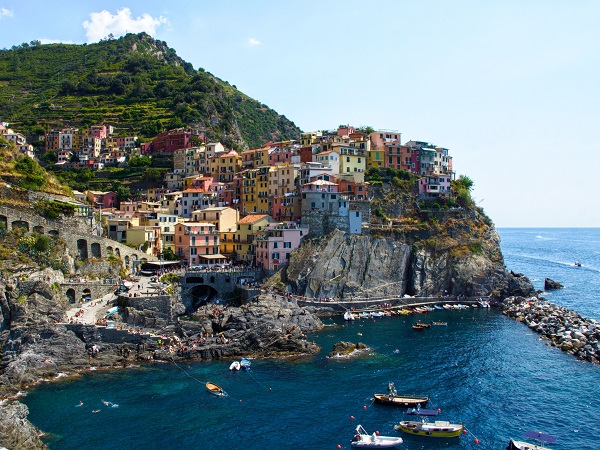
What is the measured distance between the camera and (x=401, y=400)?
1730 inches

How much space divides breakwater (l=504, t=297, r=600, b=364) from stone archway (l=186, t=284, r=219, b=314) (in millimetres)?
42064

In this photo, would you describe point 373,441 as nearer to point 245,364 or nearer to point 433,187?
point 245,364

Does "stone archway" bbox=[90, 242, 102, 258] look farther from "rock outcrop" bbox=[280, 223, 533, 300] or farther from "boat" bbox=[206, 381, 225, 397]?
"boat" bbox=[206, 381, 225, 397]

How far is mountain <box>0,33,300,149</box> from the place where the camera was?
5010 inches

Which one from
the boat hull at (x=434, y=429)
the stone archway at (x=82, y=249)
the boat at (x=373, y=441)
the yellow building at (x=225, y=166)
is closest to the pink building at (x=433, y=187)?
the yellow building at (x=225, y=166)

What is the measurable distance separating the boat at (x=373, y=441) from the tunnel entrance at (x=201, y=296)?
39756 mm

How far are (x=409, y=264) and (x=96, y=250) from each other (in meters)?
45.9

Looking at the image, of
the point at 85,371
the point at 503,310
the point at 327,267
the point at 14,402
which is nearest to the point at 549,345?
the point at 503,310

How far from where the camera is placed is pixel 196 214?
282 feet

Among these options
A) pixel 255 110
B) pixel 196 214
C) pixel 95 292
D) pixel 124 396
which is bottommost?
pixel 124 396

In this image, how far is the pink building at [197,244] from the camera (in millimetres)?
79875

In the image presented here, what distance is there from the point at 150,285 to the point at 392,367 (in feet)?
105

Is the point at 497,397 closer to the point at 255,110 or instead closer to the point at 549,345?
the point at 549,345

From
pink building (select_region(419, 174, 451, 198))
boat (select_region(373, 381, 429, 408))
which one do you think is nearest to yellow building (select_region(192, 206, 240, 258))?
pink building (select_region(419, 174, 451, 198))
